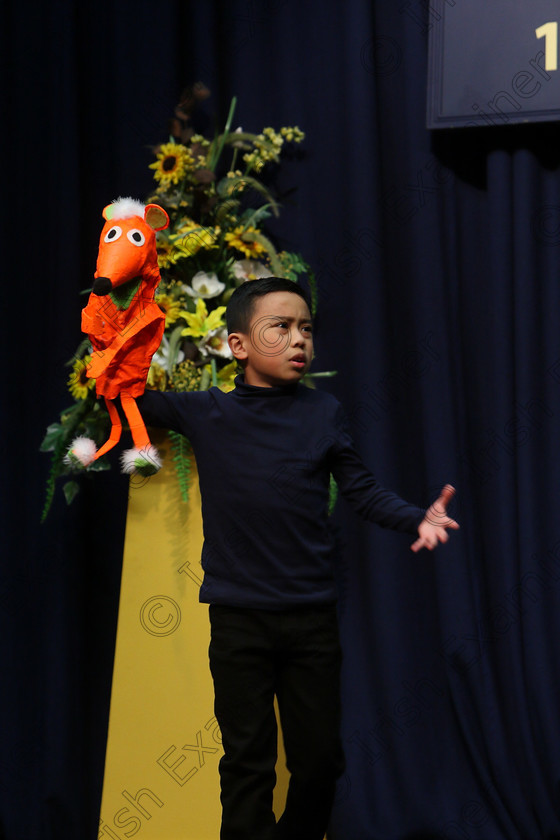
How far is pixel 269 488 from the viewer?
1.37 m

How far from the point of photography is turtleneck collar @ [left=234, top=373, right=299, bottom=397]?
4.70 feet

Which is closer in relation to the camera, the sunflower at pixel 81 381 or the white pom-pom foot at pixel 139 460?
the white pom-pom foot at pixel 139 460

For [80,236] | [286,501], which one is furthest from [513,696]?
[80,236]

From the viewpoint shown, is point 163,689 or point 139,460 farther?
point 163,689

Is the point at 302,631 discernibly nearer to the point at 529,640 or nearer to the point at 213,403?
the point at 213,403

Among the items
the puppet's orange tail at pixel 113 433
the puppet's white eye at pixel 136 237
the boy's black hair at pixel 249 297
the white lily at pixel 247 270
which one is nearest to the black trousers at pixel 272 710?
the puppet's orange tail at pixel 113 433

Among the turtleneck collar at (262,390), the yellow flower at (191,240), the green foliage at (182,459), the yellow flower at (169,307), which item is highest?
the yellow flower at (191,240)

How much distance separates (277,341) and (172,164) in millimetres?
695

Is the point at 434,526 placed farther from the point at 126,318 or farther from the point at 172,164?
the point at 172,164

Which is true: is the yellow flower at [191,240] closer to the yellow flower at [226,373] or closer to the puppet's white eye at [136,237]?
the yellow flower at [226,373]

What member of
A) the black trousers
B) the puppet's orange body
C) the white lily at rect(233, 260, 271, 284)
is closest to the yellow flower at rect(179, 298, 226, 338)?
the white lily at rect(233, 260, 271, 284)

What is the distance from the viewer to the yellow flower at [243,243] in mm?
1839

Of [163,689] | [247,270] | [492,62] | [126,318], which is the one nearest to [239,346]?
[126,318]

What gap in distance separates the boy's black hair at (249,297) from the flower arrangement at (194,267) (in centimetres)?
25
